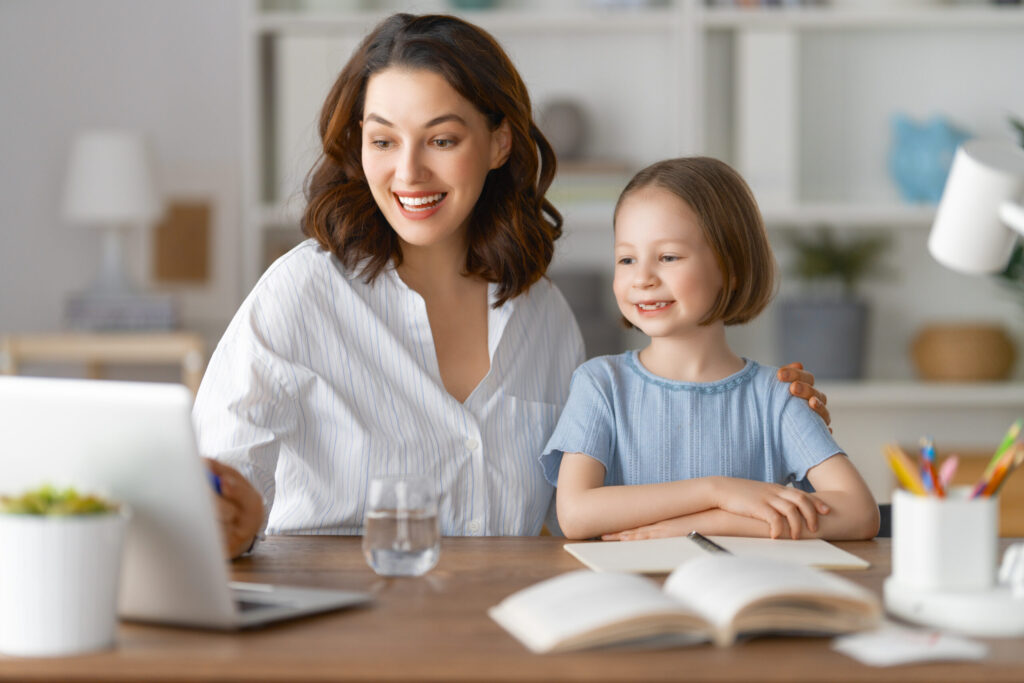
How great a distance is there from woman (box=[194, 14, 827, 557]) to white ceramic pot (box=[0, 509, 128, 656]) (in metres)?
0.52

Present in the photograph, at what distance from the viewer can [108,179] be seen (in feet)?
11.7

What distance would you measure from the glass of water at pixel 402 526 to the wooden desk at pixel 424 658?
84mm

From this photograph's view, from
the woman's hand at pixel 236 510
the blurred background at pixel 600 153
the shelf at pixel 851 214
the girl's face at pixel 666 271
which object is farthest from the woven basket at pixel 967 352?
the woman's hand at pixel 236 510

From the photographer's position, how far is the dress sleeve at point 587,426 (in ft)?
4.79

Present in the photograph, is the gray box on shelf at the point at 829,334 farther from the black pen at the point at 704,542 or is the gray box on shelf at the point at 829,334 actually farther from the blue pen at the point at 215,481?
the blue pen at the point at 215,481

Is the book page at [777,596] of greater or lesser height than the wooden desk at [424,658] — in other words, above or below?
above

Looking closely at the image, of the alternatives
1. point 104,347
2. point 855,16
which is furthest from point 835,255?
point 104,347

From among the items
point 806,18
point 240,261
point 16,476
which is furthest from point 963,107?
point 16,476

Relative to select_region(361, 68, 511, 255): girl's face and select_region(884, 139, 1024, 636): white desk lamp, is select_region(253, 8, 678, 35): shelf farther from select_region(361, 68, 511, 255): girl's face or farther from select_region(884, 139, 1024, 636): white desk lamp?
select_region(884, 139, 1024, 636): white desk lamp

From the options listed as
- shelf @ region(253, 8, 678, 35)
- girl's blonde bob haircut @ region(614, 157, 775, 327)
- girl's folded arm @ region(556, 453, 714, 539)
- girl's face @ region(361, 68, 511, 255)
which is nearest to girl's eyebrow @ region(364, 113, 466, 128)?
girl's face @ region(361, 68, 511, 255)

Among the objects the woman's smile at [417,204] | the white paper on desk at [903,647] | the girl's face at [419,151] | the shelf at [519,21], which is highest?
the shelf at [519,21]

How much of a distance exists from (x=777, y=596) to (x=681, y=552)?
303 millimetres

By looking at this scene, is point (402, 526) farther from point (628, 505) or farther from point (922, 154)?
point (922, 154)

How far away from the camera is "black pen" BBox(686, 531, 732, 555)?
1.19 meters
